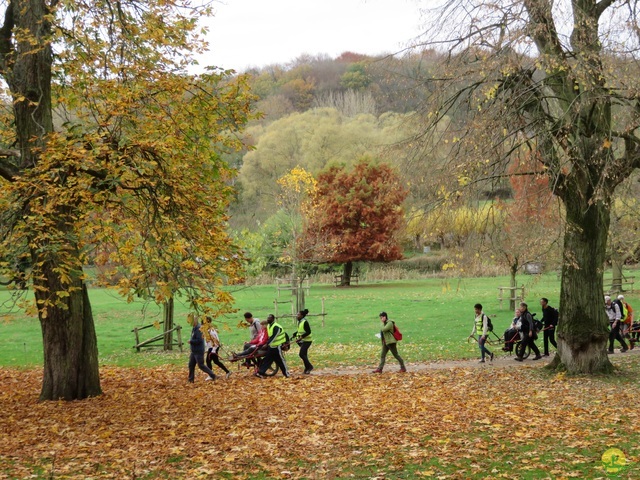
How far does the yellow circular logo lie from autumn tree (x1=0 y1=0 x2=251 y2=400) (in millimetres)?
6205

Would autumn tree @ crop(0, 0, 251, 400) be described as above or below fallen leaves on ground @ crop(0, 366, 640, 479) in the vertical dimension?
above

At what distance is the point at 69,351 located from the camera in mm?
14953

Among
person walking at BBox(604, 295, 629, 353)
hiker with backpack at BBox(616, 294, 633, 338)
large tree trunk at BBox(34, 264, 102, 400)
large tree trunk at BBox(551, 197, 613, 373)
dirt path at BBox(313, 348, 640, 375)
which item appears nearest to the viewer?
large tree trunk at BBox(34, 264, 102, 400)

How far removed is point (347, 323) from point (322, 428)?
2216 cm

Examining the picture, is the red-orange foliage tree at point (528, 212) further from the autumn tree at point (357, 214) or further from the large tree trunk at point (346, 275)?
the large tree trunk at point (346, 275)

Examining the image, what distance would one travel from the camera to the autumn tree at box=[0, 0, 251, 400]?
478 inches

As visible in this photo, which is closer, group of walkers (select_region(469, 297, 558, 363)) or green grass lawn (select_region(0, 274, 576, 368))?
group of walkers (select_region(469, 297, 558, 363))

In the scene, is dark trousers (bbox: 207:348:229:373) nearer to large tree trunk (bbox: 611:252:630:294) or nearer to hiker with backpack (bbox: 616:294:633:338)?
hiker with backpack (bbox: 616:294:633:338)

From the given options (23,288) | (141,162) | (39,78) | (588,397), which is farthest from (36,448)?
(588,397)

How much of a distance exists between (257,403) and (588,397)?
21.6ft

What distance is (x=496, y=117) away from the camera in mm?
15383

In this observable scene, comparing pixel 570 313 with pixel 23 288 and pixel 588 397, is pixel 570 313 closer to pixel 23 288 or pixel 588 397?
pixel 588 397

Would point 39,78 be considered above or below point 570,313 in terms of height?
above

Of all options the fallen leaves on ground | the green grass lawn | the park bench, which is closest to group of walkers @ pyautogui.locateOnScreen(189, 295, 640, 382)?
the fallen leaves on ground
